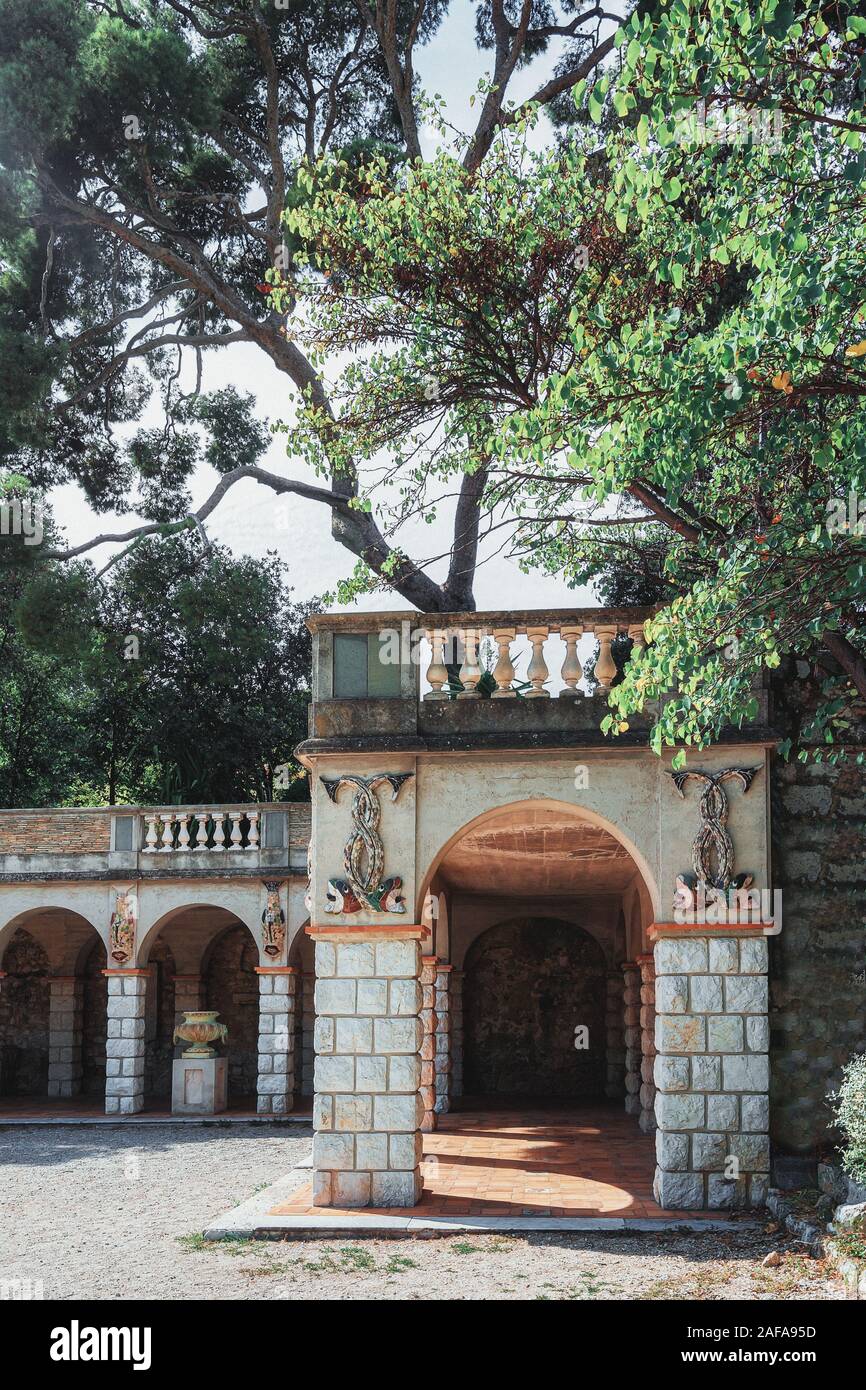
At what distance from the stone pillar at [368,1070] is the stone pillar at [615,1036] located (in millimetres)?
10243

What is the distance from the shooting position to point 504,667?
35.0 feet

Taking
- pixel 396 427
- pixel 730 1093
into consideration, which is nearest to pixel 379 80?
pixel 396 427

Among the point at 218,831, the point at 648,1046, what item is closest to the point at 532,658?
the point at 648,1046

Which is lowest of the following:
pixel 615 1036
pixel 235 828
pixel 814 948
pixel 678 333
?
pixel 615 1036

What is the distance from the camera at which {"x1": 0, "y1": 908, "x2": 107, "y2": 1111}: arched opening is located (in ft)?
75.9

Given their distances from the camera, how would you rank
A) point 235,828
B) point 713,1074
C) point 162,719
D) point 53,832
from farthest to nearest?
point 162,719
point 53,832
point 235,828
point 713,1074

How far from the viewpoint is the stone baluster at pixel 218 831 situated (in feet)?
67.1

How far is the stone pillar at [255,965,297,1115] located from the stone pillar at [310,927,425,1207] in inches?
396

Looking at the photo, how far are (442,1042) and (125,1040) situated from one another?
6.08 metres

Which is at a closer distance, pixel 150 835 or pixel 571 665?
pixel 571 665

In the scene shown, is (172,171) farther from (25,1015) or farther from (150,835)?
(25,1015)

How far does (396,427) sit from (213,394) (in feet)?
33.8

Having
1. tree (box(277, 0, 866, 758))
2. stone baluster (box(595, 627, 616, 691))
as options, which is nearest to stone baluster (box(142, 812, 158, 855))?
tree (box(277, 0, 866, 758))

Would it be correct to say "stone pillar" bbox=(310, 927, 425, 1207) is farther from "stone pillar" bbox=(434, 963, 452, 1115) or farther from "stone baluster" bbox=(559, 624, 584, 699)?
"stone pillar" bbox=(434, 963, 452, 1115)
